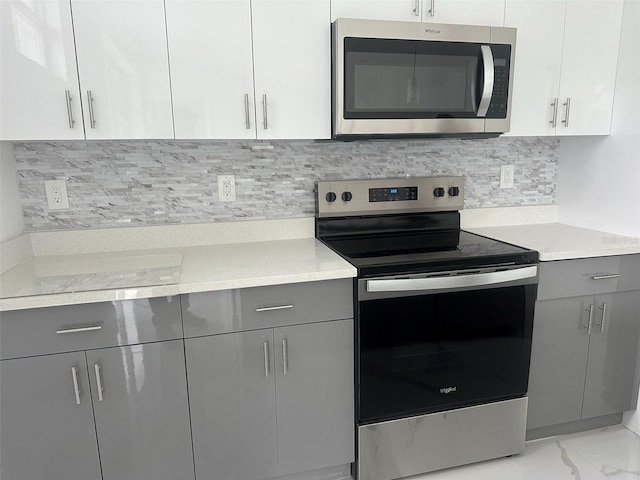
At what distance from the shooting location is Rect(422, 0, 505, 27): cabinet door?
5.90 feet

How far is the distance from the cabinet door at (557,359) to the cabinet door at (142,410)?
1.46 meters

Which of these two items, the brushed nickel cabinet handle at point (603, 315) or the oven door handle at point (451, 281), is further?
the brushed nickel cabinet handle at point (603, 315)

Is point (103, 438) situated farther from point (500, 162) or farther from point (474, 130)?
point (500, 162)

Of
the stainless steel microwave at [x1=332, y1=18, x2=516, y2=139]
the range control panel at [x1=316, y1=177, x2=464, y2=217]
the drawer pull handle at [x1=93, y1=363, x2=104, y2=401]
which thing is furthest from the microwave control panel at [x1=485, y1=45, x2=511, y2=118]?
the drawer pull handle at [x1=93, y1=363, x2=104, y2=401]

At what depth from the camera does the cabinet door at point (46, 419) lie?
1.39 meters

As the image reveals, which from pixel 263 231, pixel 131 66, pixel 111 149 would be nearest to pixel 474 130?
pixel 263 231

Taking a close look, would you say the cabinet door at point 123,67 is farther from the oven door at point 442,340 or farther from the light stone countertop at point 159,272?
the oven door at point 442,340

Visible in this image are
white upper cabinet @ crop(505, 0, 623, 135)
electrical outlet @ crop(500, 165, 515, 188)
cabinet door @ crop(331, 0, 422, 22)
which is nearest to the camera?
cabinet door @ crop(331, 0, 422, 22)

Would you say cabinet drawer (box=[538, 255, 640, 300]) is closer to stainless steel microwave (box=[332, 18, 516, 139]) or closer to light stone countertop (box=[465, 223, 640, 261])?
light stone countertop (box=[465, 223, 640, 261])

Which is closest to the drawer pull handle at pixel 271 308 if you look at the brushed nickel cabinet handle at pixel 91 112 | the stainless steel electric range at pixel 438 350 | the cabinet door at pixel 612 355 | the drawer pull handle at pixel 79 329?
the stainless steel electric range at pixel 438 350

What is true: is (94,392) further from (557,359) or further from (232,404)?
(557,359)

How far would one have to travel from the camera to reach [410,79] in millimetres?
1758

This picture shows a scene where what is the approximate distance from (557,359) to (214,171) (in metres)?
1.73

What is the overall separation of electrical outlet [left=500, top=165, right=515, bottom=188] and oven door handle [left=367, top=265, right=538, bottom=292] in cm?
72
